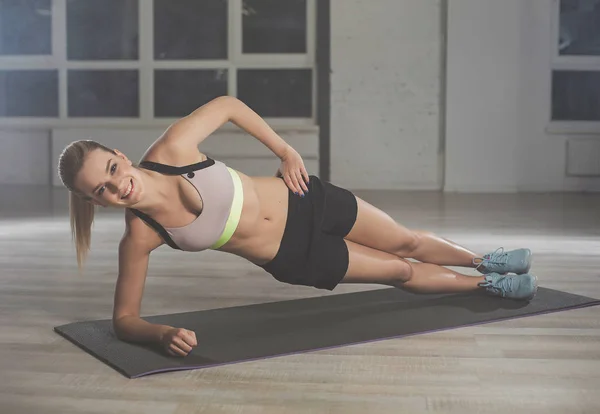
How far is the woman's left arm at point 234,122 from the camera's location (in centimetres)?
240

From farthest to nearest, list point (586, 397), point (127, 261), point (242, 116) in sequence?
point (242, 116), point (127, 261), point (586, 397)

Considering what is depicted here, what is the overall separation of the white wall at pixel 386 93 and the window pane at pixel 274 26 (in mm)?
398

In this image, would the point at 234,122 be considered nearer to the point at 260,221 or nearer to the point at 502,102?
the point at 260,221

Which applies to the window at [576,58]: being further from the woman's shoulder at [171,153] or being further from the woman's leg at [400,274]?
the woman's shoulder at [171,153]

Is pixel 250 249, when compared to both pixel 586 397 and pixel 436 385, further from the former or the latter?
pixel 586 397

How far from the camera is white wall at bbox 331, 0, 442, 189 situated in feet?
25.8

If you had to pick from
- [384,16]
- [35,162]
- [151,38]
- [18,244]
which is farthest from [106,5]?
[18,244]

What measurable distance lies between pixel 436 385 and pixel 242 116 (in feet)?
3.24

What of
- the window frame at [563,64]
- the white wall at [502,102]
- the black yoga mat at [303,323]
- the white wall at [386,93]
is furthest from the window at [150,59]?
the black yoga mat at [303,323]

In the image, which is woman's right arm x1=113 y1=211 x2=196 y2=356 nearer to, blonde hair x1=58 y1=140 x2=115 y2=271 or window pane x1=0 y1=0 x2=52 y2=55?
blonde hair x1=58 y1=140 x2=115 y2=271

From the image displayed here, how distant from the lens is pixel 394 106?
7.96m

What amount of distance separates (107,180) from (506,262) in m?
1.50

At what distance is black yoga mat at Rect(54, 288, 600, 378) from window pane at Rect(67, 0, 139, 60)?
589cm

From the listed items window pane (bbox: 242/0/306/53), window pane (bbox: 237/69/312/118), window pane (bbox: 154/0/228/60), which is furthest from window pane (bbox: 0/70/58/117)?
window pane (bbox: 242/0/306/53)
